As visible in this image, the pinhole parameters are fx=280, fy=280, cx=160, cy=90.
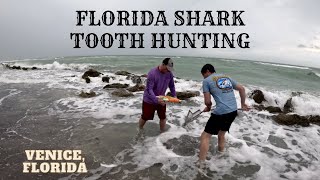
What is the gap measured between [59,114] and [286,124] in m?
7.07

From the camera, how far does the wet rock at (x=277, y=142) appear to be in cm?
689

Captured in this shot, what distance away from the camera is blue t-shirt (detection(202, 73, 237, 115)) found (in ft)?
16.6

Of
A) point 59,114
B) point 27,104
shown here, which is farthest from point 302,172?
point 27,104

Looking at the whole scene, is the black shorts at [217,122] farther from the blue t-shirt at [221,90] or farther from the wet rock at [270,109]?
the wet rock at [270,109]

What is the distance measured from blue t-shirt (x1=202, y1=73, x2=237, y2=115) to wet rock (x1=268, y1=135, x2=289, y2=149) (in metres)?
2.60

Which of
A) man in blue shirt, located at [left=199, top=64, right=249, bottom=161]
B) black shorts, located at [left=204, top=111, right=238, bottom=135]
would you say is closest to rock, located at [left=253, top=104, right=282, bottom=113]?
man in blue shirt, located at [left=199, top=64, right=249, bottom=161]

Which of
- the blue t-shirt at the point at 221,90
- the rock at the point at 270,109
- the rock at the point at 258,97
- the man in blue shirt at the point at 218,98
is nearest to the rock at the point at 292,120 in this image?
the rock at the point at 270,109

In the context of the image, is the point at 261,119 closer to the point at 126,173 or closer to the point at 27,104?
the point at 126,173

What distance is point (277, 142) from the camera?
23.5 ft

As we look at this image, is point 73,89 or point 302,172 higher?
point 73,89

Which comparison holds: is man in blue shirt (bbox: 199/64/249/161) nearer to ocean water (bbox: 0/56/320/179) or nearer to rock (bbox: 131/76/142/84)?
ocean water (bbox: 0/56/320/179)

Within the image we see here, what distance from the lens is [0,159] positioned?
5500 mm

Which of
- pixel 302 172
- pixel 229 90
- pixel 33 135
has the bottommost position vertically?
pixel 302 172

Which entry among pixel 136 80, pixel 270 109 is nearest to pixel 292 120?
pixel 270 109
